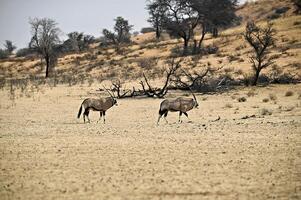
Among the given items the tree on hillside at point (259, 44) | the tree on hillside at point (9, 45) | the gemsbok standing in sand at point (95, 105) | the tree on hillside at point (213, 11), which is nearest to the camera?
the gemsbok standing in sand at point (95, 105)

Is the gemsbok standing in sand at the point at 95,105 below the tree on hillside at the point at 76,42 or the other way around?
below

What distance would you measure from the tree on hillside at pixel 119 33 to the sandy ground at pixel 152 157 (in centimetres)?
5385

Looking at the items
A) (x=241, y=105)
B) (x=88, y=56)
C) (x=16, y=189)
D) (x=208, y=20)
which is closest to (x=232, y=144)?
(x=16, y=189)

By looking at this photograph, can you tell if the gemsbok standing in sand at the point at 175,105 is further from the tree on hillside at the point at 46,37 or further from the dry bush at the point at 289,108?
the tree on hillside at the point at 46,37

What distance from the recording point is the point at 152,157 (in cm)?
951

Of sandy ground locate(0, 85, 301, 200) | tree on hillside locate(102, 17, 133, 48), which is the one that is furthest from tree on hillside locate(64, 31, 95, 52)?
sandy ground locate(0, 85, 301, 200)

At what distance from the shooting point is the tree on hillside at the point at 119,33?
7012cm

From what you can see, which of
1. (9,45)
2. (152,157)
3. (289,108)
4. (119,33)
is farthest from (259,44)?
(9,45)

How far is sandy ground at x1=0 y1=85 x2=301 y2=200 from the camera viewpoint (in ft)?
23.9

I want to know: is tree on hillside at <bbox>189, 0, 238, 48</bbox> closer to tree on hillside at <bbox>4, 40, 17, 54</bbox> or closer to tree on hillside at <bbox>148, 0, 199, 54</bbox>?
tree on hillside at <bbox>148, 0, 199, 54</bbox>

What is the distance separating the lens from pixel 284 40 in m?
41.6

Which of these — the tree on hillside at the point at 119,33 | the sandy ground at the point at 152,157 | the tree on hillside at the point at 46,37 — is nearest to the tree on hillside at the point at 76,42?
the tree on hillside at the point at 119,33

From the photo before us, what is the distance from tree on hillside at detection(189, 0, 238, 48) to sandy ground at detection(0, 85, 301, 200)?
102ft

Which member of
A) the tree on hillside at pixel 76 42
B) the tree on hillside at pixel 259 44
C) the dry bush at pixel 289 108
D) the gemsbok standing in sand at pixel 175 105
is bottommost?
the dry bush at pixel 289 108
